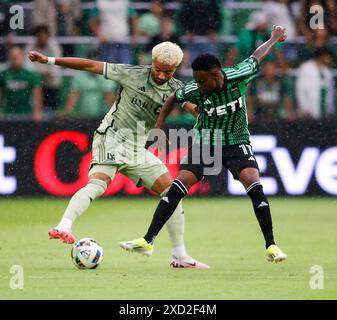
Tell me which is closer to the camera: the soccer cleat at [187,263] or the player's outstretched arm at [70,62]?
the player's outstretched arm at [70,62]

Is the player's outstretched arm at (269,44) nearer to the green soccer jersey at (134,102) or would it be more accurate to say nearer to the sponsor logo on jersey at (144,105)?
the green soccer jersey at (134,102)

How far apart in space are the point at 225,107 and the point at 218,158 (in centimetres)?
43

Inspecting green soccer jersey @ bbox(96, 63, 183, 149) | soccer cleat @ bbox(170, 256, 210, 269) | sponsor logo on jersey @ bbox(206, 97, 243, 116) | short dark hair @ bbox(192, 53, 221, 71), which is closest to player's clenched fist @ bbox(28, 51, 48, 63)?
green soccer jersey @ bbox(96, 63, 183, 149)

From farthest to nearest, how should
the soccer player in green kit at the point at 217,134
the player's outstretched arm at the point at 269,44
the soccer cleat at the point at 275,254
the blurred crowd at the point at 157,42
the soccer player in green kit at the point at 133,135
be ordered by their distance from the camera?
the blurred crowd at the point at 157,42, the player's outstretched arm at the point at 269,44, the soccer player in green kit at the point at 133,135, the soccer player in green kit at the point at 217,134, the soccer cleat at the point at 275,254

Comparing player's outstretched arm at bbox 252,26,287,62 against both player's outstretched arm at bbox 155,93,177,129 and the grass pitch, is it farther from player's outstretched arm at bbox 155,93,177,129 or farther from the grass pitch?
the grass pitch

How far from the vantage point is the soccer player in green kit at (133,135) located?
9.56 meters

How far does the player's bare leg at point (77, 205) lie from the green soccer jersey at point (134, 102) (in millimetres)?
492

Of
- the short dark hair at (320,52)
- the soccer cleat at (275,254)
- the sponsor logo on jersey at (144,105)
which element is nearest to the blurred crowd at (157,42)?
the short dark hair at (320,52)

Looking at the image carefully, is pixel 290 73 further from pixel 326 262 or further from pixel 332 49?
pixel 326 262

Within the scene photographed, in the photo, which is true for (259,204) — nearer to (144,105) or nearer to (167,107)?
(167,107)

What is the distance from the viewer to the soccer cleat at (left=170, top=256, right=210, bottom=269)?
959cm

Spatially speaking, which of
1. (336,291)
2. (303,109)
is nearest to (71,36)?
(303,109)

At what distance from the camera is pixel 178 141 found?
1566 centimetres

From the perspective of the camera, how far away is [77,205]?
941 centimetres
